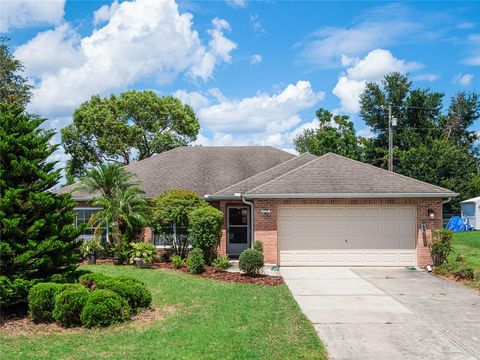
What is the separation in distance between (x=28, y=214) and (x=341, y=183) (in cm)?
1068

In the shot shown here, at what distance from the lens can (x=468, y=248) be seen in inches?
862

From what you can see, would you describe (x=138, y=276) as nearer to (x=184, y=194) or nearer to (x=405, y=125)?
(x=184, y=194)

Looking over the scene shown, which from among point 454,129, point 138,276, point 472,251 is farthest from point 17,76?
point 454,129

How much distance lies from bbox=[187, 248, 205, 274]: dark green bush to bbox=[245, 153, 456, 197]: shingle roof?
261cm

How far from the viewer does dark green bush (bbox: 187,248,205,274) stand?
48.6 ft

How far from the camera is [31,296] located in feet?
28.6

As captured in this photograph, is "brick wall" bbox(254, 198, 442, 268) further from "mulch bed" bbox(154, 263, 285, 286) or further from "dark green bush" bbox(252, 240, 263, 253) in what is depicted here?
"mulch bed" bbox(154, 263, 285, 286)

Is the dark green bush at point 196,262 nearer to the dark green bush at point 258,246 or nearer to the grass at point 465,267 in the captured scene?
the dark green bush at point 258,246

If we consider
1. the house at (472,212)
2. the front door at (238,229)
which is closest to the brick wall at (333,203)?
the front door at (238,229)

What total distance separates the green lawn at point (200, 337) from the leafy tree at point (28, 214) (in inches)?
62.3

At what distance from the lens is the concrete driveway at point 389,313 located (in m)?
7.29

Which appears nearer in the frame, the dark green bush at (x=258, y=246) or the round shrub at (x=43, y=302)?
the round shrub at (x=43, y=302)

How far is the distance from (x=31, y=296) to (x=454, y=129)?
44586 mm

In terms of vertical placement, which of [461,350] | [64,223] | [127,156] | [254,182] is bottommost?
[461,350]
